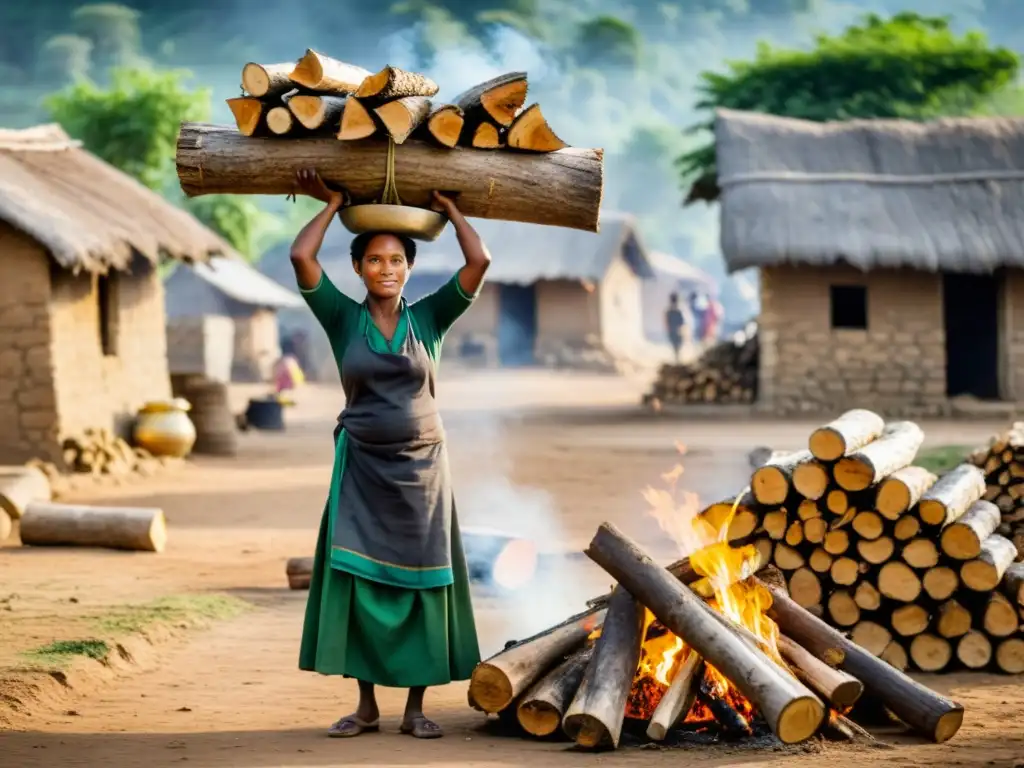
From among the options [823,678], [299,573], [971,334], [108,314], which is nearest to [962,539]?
[823,678]

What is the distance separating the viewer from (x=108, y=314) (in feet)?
50.9

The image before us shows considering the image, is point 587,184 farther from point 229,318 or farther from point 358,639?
point 229,318

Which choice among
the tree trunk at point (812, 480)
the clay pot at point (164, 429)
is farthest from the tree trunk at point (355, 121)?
the clay pot at point (164, 429)

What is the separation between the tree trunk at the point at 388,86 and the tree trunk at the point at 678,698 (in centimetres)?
228

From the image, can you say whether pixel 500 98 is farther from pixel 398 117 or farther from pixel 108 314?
pixel 108 314

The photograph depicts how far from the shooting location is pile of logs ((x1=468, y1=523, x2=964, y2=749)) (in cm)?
488

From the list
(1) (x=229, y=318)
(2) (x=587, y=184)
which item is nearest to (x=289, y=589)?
(2) (x=587, y=184)

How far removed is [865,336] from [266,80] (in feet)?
53.3

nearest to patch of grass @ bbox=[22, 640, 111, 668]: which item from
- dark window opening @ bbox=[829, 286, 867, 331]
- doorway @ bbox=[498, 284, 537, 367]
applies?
dark window opening @ bbox=[829, 286, 867, 331]

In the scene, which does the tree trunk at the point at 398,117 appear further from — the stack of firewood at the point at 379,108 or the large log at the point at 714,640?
the large log at the point at 714,640

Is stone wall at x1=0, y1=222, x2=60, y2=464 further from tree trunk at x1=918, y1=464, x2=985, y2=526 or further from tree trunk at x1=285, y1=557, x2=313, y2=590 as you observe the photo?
tree trunk at x1=918, y1=464, x2=985, y2=526

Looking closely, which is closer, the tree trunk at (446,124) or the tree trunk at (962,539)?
the tree trunk at (446,124)

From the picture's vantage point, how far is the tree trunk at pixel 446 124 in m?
5.19

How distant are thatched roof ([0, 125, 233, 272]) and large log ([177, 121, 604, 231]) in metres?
7.82
